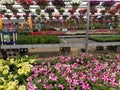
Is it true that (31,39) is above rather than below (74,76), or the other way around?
below

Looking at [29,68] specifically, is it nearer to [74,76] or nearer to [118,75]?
[74,76]

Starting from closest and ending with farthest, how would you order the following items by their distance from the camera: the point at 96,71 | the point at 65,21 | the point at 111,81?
the point at 111,81
the point at 96,71
the point at 65,21

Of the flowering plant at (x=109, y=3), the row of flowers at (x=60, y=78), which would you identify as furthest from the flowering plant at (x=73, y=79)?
the flowering plant at (x=109, y=3)

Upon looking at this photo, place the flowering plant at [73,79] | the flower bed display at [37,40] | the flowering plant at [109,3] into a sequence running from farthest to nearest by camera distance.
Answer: the flower bed display at [37,40], the flowering plant at [109,3], the flowering plant at [73,79]

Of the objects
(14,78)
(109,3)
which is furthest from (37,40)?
(14,78)

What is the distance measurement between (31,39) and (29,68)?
15.8 feet

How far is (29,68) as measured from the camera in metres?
2.94

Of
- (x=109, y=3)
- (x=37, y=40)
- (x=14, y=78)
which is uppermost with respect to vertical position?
(x=109, y=3)

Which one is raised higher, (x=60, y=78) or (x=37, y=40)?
(x=60, y=78)

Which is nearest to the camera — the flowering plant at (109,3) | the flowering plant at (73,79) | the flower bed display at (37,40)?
the flowering plant at (73,79)

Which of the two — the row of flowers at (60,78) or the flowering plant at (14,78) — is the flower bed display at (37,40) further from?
the flowering plant at (14,78)

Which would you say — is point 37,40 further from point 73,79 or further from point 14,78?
point 73,79

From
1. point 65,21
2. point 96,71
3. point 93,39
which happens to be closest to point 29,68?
point 96,71

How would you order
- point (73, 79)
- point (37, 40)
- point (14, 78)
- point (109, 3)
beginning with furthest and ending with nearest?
point (37, 40), point (109, 3), point (14, 78), point (73, 79)
